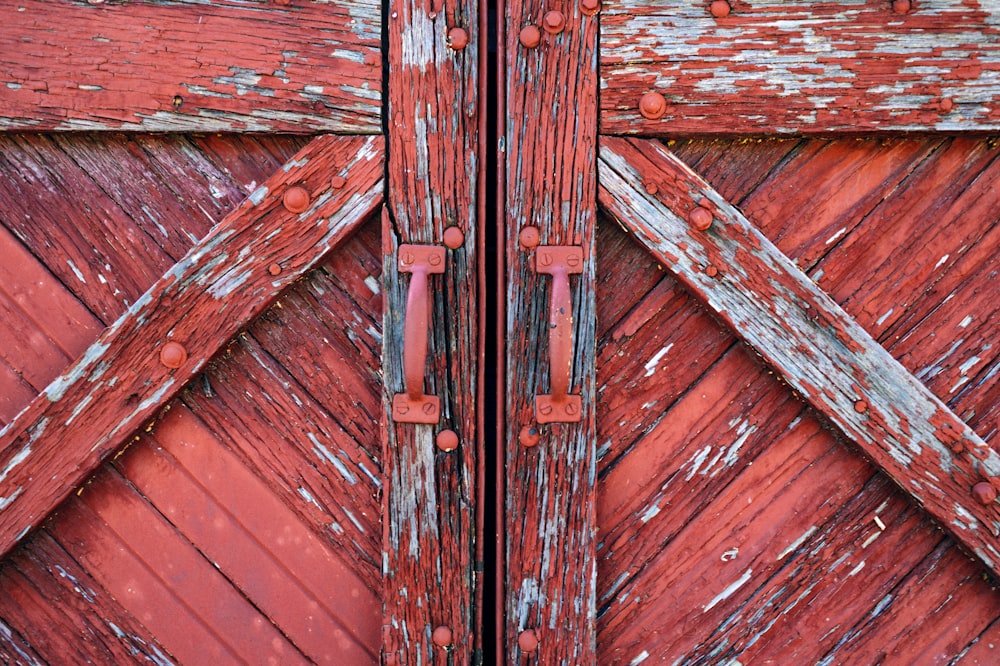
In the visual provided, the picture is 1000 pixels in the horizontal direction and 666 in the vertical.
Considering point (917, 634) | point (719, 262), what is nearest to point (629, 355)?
point (719, 262)

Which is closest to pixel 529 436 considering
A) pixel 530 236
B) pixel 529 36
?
pixel 530 236

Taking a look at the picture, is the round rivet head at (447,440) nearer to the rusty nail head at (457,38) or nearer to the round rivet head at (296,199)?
the round rivet head at (296,199)

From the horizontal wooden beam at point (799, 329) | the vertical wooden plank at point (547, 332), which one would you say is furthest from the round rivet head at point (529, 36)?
the horizontal wooden beam at point (799, 329)

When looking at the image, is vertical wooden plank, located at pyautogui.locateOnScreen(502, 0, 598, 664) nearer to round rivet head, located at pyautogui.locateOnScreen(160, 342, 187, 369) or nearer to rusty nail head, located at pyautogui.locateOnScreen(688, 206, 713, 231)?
rusty nail head, located at pyautogui.locateOnScreen(688, 206, 713, 231)

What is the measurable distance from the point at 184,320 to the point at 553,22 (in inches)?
35.6

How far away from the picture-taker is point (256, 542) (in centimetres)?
131

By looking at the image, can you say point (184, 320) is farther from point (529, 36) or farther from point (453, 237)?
point (529, 36)

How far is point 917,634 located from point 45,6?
212 cm

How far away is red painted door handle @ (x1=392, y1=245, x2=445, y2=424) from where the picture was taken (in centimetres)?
114

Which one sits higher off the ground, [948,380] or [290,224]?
[290,224]

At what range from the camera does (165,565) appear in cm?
131

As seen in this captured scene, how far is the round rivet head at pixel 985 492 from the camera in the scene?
122 centimetres

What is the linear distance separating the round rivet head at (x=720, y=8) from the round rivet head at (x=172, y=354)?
3.94ft

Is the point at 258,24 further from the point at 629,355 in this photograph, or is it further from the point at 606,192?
the point at 629,355
